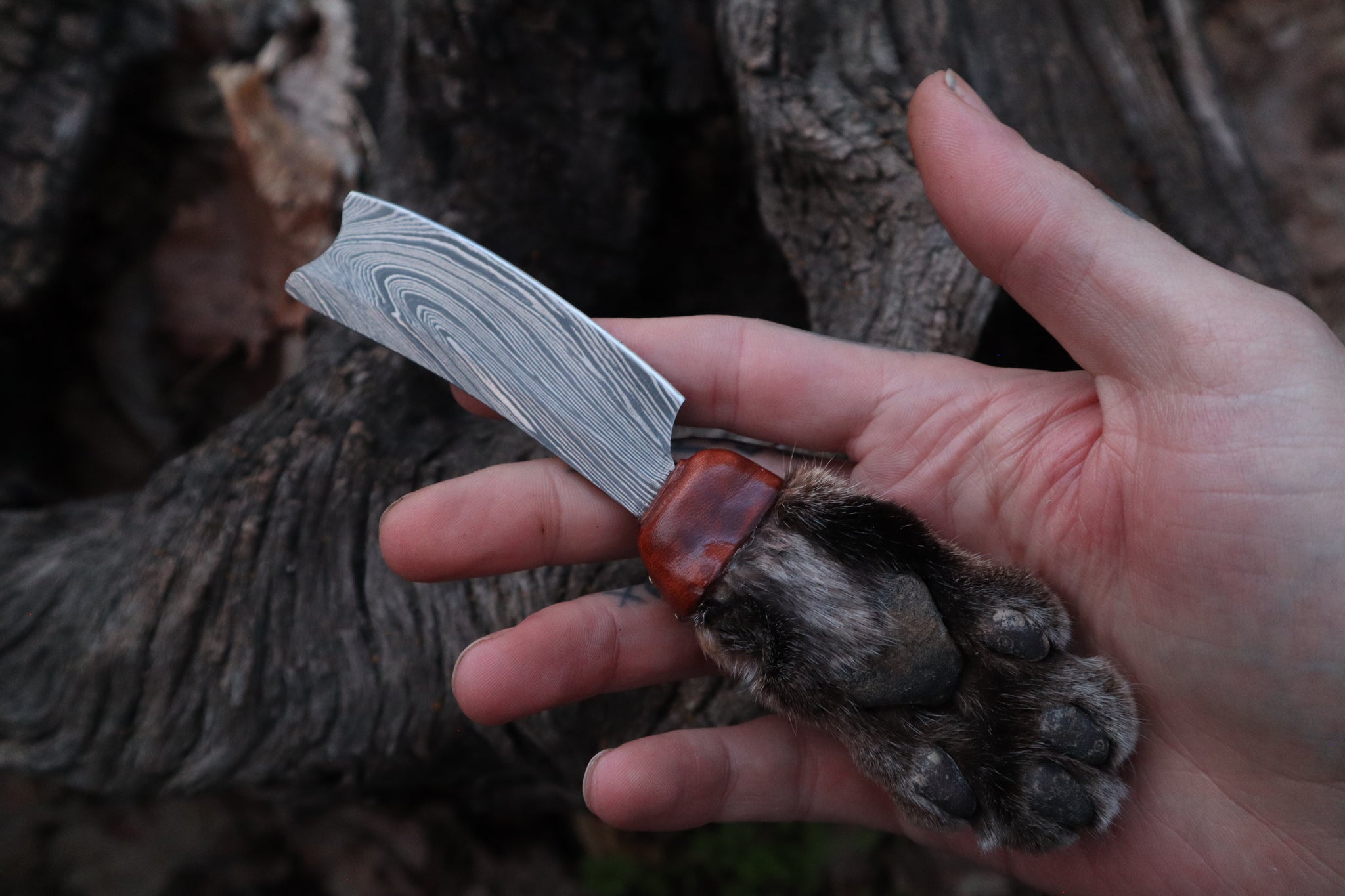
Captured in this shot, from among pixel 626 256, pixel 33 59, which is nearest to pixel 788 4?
pixel 626 256

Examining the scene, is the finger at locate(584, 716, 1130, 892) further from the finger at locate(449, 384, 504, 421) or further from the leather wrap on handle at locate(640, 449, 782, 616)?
the finger at locate(449, 384, 504, 421)

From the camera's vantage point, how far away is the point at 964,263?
225 centimetres

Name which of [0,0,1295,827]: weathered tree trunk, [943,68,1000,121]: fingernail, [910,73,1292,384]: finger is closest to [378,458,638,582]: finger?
[0,0,1295,827]: weathered tree trunk

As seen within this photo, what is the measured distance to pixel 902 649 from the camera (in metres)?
1.59

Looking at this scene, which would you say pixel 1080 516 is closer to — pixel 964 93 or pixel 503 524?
pixel 964 93

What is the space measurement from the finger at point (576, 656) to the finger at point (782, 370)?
544 mm

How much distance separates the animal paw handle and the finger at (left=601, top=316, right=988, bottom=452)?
269 mm

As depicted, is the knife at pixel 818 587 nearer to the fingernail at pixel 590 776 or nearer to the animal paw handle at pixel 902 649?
the animal paw handle at pixel 902 649

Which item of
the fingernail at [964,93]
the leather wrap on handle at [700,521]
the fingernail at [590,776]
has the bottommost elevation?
the fingernail at [590,776]

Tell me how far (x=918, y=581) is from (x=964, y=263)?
1053 mm

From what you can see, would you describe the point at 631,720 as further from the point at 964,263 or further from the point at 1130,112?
the point at 1130,112

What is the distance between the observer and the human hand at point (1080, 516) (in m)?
1.51

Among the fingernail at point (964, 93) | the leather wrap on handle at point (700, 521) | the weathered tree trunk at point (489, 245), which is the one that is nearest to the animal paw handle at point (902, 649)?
the leather wrap on handle at point (700, 521)

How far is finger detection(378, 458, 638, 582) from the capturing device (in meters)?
1.76
